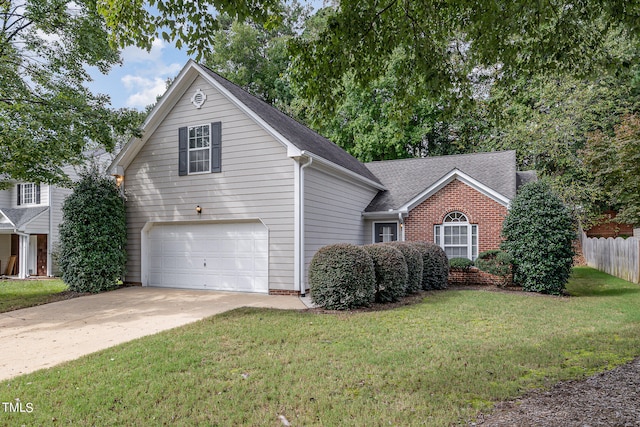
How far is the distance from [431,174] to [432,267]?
596 cm

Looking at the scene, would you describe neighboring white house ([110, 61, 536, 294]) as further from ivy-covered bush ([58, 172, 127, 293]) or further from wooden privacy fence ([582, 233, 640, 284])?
wooden privacy fence ([582, 233, 640, 284])

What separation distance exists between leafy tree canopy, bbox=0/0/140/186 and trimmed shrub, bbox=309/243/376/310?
7702 mm

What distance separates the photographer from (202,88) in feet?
40.2

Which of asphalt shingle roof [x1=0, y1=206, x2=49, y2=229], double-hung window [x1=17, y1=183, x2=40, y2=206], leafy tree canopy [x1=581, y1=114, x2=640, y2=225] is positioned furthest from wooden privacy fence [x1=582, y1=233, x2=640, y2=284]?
double-hung window [x1=17, y1=183, x2=40, y2=206]

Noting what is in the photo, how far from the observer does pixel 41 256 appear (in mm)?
20828

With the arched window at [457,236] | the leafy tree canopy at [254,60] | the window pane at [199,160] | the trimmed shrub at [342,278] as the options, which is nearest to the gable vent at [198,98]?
the window pane at [199,160]

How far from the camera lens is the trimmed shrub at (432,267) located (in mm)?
12302

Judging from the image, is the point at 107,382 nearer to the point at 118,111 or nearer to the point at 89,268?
the point at 89,268

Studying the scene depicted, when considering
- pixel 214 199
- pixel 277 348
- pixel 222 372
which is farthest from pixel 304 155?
pixel 222 372

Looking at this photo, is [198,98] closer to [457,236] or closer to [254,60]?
[457,236]

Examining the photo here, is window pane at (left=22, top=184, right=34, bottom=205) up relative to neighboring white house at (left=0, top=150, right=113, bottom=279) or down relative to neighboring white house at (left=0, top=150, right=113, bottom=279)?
up

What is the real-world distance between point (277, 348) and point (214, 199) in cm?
Result: 704

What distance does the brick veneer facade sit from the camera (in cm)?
1360

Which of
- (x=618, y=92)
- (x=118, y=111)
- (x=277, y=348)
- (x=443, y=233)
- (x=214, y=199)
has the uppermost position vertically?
(x=618, y=92)
